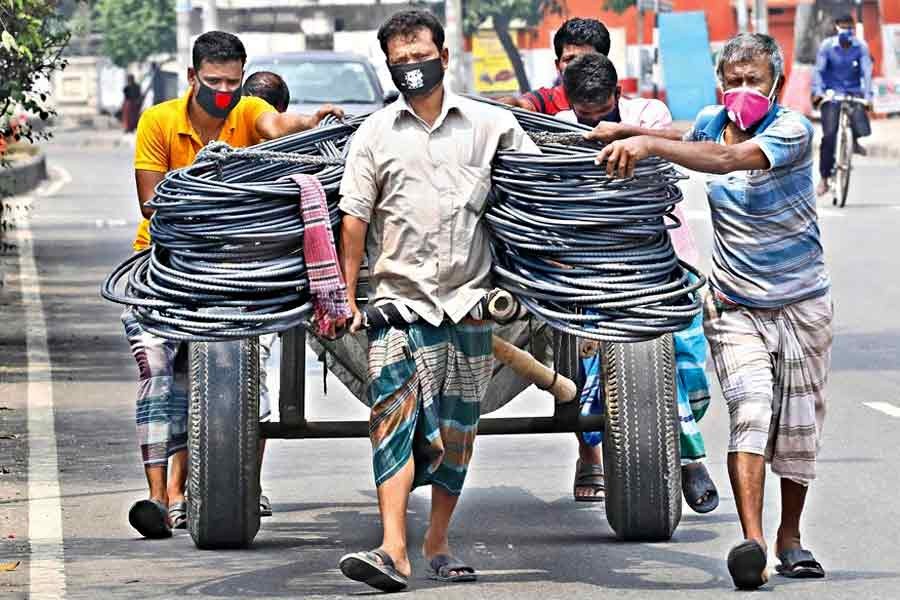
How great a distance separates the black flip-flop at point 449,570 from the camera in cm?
705

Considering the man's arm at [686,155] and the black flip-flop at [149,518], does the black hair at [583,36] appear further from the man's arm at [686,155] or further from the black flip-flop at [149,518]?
the black flip-flop at [149,518]

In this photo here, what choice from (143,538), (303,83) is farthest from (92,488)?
(303,83)

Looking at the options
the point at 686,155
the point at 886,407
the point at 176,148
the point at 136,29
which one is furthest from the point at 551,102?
the point at 136,29

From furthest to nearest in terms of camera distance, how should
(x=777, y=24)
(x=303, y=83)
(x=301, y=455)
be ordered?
1. (x=777, y=24)
2. (x=303, y=83)
3. (x=301, y=455)

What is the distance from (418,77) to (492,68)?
5387 centimetres

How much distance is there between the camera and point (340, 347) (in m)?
7.99

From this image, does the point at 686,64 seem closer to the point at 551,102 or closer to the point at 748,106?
the point at 551,102

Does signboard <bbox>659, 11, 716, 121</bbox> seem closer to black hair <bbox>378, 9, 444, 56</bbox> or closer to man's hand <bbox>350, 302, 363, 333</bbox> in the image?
black hair <bbox>378, 9, 444, 56</bbox>

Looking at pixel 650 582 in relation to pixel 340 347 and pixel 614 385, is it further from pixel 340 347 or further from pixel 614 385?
pixel 340 347

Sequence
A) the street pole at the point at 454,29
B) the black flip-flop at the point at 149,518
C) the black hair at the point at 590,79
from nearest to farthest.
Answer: the black flip-flop at the point at 149,518, the black hair at the point at 590,79, the street pole at the point at 454,29

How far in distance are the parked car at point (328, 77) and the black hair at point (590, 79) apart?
1251cm

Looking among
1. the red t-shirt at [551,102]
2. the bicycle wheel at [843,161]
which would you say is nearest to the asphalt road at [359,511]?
the red t-shirt at [551,102]

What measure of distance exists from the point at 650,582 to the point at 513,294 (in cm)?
100

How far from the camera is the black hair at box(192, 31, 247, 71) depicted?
26.3ft
